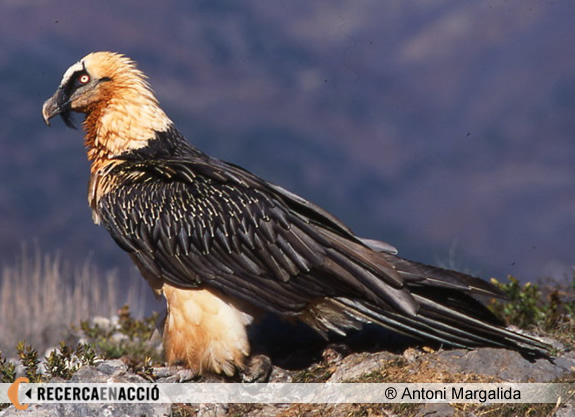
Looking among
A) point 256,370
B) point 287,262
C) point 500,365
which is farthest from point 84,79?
point 500,365

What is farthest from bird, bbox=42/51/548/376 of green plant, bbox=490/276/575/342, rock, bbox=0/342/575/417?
green plant, bbox=490/276/575/342

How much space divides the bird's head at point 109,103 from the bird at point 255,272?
1.91ft

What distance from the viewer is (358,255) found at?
670 centimetres

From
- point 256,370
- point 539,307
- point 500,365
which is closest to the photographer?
point 500,365

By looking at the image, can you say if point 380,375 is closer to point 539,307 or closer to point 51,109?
point 539,307

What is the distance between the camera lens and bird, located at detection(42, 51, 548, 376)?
6.62 metres

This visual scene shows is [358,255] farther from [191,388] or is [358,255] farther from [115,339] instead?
[115,339]

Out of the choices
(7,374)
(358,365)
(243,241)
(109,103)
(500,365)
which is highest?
(109,103)

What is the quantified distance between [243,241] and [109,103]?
2.25m

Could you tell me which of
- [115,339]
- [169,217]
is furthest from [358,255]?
[115,339]

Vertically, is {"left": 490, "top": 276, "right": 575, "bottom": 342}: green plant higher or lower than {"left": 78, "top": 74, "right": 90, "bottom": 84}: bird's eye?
lower

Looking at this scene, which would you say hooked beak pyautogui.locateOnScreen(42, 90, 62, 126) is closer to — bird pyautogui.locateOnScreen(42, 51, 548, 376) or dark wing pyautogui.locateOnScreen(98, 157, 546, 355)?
bird pyautogui.locateOnScreen(42, 51, 548, 376)

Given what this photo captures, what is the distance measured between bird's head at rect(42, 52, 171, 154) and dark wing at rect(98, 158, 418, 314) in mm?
714

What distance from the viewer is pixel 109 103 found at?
7773 mm
